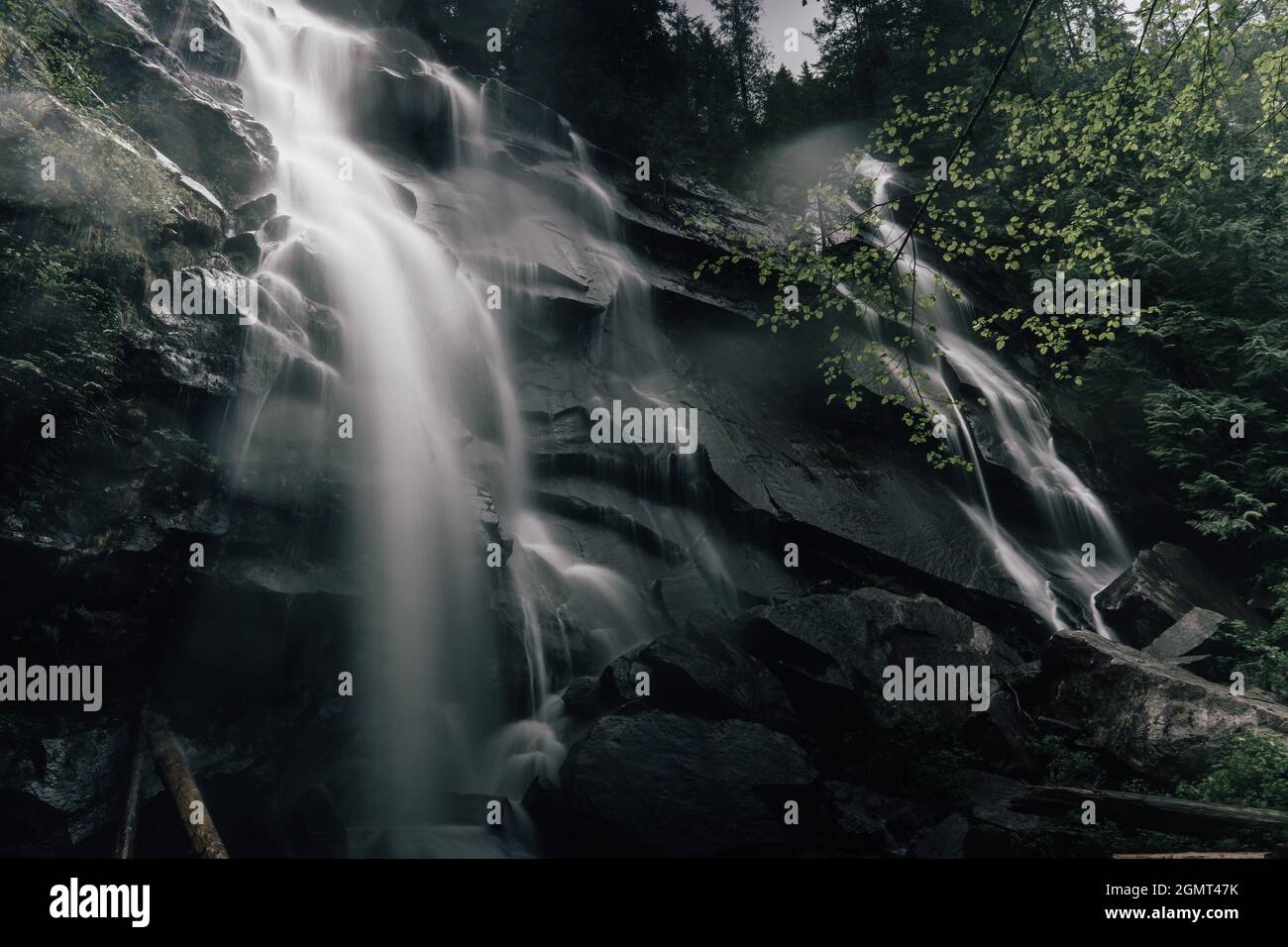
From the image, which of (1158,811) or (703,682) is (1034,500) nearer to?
(1158,811)

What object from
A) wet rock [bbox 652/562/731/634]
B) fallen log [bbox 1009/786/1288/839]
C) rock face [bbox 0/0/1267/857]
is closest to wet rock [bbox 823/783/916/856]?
rock face [bbox 0/0/1267/857]

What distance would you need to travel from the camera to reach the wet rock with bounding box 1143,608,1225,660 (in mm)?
11477

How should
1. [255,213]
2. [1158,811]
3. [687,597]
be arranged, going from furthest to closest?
1. [687,597]
2. [255,213]
3. [1158,811]

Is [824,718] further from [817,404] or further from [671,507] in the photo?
[817,404]

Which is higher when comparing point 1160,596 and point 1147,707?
point 1160,596

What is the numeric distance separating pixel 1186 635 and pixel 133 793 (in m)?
14.7

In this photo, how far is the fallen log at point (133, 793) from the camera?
21.4ft

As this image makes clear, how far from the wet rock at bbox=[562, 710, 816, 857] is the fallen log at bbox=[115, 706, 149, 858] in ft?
14.0

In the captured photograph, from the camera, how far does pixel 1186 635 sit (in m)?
11.7

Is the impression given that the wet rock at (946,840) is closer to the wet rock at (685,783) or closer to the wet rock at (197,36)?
the wet rock at (685,783)

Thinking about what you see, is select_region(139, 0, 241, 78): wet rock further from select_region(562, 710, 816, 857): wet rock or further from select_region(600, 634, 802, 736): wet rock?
select_region(562, 710, 816, 857): wet rock

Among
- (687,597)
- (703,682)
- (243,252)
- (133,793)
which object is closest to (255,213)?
(243,252)

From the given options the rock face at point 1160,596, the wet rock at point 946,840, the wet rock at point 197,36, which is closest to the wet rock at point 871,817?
the wet rock at point 946,840

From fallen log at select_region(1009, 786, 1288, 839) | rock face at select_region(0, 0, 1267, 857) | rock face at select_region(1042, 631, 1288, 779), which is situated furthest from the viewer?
rock face at select_region(1042, 631, 1288, 779)
